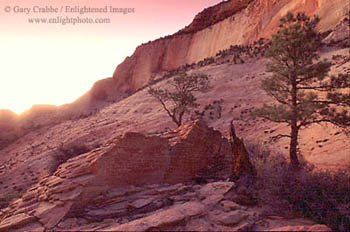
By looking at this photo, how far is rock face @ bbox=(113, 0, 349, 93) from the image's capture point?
1380 inches

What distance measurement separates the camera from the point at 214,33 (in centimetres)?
5553

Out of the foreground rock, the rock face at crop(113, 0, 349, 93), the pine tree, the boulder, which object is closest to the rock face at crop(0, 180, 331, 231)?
the foreground rock

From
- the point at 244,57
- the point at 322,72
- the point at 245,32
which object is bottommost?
the point at 322,72

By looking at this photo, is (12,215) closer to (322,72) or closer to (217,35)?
(322,72)

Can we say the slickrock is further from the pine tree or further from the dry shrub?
the pine tree

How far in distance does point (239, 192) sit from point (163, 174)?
263 cm

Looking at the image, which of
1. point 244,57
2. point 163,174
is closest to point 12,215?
point 163,174

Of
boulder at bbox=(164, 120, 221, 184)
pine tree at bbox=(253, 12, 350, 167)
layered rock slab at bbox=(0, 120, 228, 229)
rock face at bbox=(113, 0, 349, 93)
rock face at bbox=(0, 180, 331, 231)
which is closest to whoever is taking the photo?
rock face at bbox=(0, 180, 331, 231)

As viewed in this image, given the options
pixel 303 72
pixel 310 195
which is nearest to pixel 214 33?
pixel 303 72

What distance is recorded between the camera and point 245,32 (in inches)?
1839

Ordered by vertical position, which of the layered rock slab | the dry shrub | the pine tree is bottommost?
the dry shrub

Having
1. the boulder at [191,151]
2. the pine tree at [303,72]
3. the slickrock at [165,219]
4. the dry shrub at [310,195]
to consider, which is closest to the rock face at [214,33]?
the pine tree at [303,72]

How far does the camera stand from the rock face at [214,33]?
35.1 metres

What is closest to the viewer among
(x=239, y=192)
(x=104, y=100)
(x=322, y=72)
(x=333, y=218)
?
(x=333, y=218)
